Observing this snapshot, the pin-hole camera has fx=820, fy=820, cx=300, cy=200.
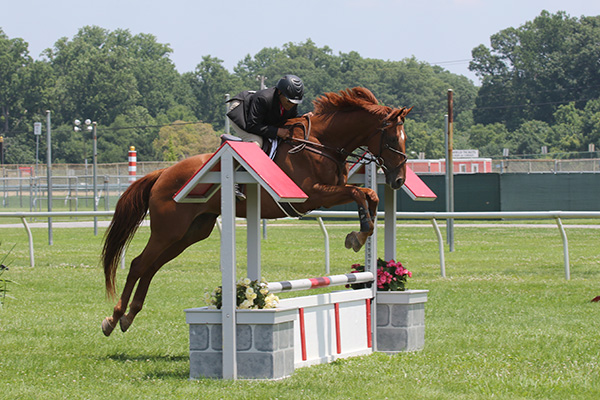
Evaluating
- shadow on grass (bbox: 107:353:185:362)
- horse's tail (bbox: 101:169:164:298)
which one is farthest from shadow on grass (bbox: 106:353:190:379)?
horse's tail (bbox: 101:169:164:298)

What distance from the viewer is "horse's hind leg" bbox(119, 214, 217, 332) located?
788cm

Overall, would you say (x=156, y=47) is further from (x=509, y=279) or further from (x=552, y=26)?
(x=509, y=279)

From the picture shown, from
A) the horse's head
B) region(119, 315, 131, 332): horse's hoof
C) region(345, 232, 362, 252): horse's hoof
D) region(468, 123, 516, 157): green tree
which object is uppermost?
region(468, 123, 516, 157): green tree

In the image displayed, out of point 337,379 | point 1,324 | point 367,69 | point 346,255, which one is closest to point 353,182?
point 337,379

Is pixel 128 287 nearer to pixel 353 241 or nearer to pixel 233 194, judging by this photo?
pixel 233 194

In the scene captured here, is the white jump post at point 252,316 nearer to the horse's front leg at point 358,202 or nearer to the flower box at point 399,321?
the horse's front leg at point 358,202

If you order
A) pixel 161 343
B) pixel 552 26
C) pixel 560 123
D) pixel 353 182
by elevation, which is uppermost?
pixel 552 26

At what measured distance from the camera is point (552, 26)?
95250 millimetres

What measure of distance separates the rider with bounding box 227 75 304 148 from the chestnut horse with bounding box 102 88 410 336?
136 millimetres

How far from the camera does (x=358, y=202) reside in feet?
22.6

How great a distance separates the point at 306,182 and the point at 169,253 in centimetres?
171

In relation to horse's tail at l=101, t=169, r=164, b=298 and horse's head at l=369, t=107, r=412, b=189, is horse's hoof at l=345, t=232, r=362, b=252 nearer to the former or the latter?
horse's head at l=369, t=107, r=412, b=189

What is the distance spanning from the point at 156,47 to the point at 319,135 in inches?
4809

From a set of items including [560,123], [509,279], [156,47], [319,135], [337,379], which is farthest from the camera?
[156,47]
